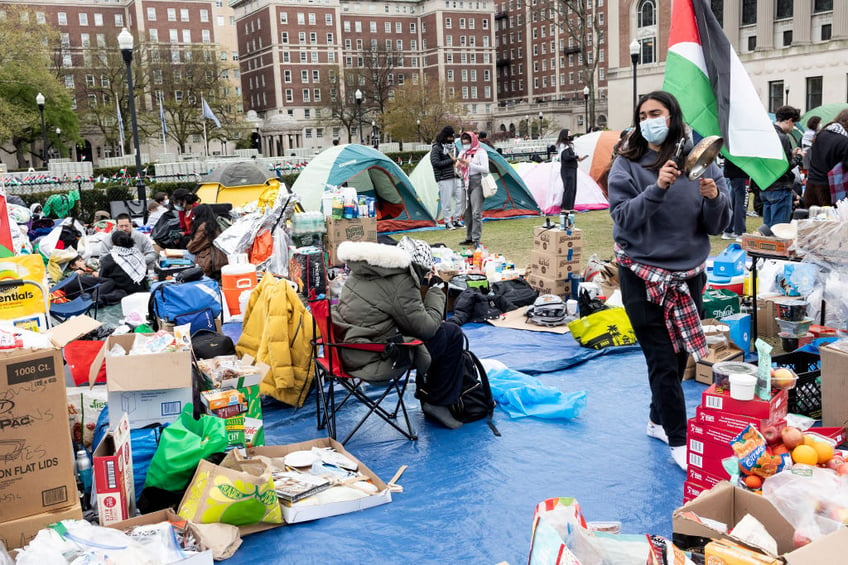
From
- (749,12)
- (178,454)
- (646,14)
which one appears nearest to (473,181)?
(178,454)

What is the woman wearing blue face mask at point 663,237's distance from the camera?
3.63 m

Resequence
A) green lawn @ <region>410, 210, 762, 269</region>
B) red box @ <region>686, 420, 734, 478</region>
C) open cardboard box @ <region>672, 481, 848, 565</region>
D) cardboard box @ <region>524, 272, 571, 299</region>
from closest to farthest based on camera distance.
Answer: open cardboard box @ <region>672, 481, 848, 565</region>
red box @ <region>686, 420, 734, 478</region>
cardboard box @ <region>524, 272, 571, 299</region>
green lawn @ <region>410, 210, 762, 269</region>

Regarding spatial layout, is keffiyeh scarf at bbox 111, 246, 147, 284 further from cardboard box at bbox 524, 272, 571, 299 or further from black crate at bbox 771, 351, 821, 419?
black crate at bbox 771, 351, 821, 419

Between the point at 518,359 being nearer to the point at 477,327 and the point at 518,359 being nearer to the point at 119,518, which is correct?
the point at 477,327

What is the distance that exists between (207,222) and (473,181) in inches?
176

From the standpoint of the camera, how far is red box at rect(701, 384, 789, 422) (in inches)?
126

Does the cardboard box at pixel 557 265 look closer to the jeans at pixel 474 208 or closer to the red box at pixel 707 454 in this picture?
the jeans at pixel 474 208

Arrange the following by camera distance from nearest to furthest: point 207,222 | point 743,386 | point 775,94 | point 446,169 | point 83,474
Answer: point 743,386
point 83,474
point 207,222
point 446,169
point 775,94

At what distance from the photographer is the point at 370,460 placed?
441 cm

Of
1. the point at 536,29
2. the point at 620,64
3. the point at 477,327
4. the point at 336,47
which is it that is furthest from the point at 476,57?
the point at 477,327

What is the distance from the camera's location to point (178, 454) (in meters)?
3.66

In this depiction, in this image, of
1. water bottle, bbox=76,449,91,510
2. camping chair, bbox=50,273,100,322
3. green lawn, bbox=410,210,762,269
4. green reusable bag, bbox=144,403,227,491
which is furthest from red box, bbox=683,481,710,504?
green lawn, bbox=410,210,762,269

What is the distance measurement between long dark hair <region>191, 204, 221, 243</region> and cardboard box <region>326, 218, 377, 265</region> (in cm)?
155

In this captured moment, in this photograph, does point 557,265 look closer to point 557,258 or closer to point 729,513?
point 557,258
